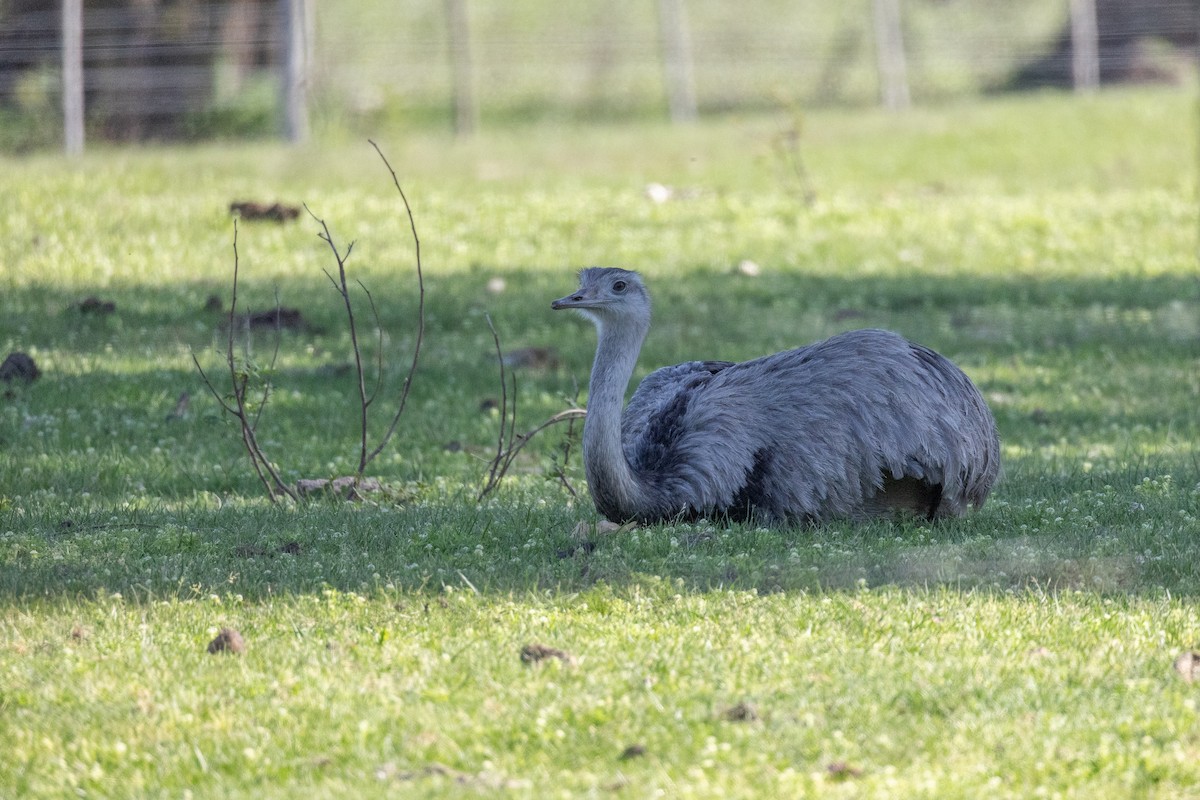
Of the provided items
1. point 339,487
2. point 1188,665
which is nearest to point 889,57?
point 339,487

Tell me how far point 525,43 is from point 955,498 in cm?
2533

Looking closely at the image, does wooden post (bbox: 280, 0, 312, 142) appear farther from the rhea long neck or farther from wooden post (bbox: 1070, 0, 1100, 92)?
the rhea long neck

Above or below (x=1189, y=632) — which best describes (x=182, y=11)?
above

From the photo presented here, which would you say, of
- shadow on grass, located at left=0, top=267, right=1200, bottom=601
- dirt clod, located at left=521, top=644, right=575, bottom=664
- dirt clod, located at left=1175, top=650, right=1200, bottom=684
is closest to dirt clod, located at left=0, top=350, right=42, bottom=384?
shadow on grass, located at left=0, top=267, right=1200, bottom=601

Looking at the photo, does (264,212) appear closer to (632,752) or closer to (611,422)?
(611,422)

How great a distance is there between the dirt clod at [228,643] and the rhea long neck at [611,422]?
7.19 ft

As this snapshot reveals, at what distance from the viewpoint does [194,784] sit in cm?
543

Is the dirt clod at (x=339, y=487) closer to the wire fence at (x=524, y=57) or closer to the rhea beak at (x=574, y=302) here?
the rhea beak at (x=574, y=302)

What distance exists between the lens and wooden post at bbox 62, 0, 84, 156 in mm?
24828

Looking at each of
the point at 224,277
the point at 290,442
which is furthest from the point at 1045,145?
the point at 290,442

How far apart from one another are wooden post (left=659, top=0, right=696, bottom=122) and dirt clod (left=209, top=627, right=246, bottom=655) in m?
24.2

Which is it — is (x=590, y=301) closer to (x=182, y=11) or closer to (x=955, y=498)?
(x=955, y=498)

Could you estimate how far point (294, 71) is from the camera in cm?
2375

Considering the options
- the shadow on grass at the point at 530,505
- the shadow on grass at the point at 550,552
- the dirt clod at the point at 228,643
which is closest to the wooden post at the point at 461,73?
the shadow on grass at the point at 530,505
